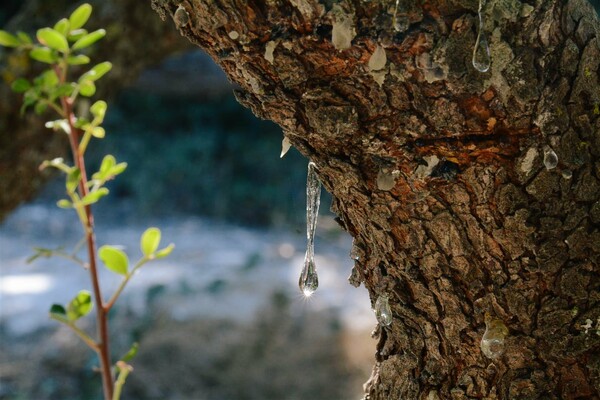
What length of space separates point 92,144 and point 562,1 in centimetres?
487

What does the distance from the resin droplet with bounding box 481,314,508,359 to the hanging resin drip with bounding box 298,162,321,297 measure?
8.7 inches

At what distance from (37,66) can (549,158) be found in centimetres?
157

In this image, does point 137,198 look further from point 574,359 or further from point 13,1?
point 574,359

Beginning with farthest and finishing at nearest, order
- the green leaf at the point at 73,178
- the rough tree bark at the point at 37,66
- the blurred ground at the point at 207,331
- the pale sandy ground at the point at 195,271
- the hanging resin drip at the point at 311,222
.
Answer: the pale sandy ground at the point at 195,271 < the blurred ground at the point at 207,331 < the rough tree bark at the point at 37,66 < the green leaf at the point at 73,178 < the hanging resin drip at the point at 311,222

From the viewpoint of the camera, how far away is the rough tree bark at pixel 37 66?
1955 mm

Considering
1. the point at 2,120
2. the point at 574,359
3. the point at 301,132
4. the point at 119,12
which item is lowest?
the point at 574,359

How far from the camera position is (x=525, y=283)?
0.74 meters

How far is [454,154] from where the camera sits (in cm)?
69

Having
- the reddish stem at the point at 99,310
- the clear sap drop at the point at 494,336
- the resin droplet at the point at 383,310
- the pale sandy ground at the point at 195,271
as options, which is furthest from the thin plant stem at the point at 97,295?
the pale sandy ground at the point at 195,271

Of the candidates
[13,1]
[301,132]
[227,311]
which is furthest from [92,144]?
[301,132]

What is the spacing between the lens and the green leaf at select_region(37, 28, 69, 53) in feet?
3.24

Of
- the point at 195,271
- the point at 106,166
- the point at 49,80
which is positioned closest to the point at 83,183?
the point at 106,166

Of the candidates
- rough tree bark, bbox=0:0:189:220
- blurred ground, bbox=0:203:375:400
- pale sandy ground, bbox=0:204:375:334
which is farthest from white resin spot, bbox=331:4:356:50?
pale sandy ground, bbox=0:204:375:334

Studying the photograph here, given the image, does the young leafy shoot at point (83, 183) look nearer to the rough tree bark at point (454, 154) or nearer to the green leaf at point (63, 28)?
the green leaf at point (63, 28)
